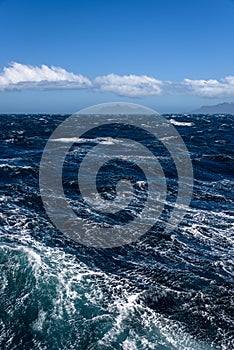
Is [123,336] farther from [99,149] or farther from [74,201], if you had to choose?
[99,149]

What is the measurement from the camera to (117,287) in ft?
42.8

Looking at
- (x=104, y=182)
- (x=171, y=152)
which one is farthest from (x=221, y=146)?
(x=104, y=182)

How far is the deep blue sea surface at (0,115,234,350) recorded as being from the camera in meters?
10.5

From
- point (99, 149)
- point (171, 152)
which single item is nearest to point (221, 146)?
point (171, 152)

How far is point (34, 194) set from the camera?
76.8 feet

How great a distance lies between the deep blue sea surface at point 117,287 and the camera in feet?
34.4

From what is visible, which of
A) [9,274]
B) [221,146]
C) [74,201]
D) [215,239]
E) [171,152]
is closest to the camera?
[9,274]

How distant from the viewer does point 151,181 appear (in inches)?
1128

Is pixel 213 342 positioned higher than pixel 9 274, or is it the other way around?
pixel 9 274

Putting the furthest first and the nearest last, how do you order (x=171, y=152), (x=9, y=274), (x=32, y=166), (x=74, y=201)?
(x=171, y=152) < (x=32, y=166) < (x=74, y=201) < (x=9, y=274)

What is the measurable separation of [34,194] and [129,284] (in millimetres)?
12705

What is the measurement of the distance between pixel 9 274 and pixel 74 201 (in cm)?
1006

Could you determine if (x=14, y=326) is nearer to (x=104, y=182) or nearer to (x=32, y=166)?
(x=104, y=182)

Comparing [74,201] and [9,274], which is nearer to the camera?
[9,274]
